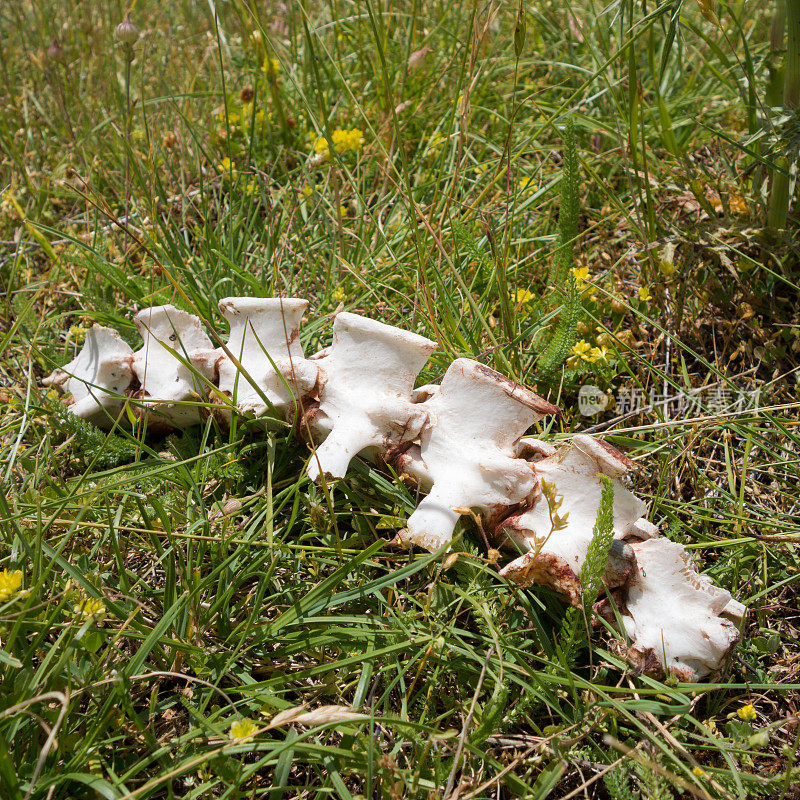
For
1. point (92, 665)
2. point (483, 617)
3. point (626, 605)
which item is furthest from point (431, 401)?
point (92, 665)

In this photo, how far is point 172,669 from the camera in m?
1.38

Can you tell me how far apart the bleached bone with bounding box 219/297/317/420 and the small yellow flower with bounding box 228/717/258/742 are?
2.52ft

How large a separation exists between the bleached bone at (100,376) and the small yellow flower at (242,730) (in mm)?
1012

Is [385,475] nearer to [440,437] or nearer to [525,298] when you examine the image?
[440,437]

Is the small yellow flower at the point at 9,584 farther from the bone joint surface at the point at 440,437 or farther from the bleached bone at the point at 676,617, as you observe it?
the bleached bone at the point at 676,617

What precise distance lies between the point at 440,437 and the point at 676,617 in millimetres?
663

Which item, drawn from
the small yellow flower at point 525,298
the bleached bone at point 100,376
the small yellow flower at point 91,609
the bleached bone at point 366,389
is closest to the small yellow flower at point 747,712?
the bleached bone at point 366,389

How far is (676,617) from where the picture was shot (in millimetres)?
1406

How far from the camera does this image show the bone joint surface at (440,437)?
142 centimetres

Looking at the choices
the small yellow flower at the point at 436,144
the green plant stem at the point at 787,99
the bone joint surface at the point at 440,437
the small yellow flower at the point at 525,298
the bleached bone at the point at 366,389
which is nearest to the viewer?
the bone joint surface at the point at 440,437

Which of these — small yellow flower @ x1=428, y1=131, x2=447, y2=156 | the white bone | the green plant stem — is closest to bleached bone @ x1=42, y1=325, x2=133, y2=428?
the white bone

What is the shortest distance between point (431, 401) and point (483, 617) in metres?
0.54

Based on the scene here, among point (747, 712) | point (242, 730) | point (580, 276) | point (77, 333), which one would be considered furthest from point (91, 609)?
point (580, 276)

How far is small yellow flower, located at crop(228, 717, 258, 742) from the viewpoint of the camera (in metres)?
1.21
